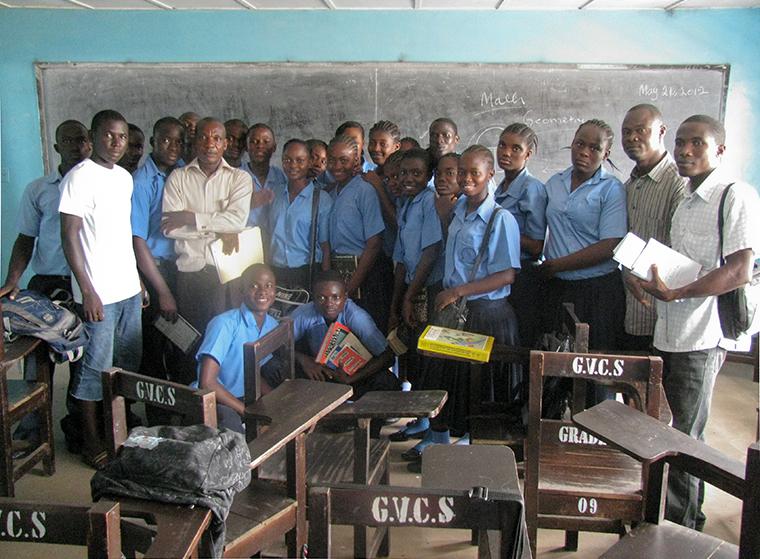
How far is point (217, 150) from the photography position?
3.12 meters

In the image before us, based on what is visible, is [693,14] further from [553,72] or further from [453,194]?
[453,194]

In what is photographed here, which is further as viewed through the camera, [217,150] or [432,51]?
[432,51]

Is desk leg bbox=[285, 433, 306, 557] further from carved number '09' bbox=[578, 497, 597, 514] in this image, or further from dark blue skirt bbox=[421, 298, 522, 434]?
dark blue skirt bbox=[421, 298, 522, 434]

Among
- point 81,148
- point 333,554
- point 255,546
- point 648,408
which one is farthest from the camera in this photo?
point 81,148

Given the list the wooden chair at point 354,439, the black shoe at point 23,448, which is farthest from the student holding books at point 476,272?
the black shoe at point 23,448

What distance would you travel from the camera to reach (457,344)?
8.00 feet

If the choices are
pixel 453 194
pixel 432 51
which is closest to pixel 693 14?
pixel 432 51

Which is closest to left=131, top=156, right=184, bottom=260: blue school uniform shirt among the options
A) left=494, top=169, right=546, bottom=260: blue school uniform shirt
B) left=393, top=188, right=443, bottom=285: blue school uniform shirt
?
left=393, top=188, right=443, bottom=285: blue school uniform shirt

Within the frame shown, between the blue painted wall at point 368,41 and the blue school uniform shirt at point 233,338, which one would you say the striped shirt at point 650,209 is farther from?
the blue painted wall at point 368,41

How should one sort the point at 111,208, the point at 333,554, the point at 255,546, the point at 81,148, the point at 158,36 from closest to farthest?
the point at 255,546, the point at 333,554, the point at 111,208, the point at 81,148, the point at 158,36

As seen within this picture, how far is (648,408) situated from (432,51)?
3367 millimetres

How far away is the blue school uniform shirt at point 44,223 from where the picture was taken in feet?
9.68

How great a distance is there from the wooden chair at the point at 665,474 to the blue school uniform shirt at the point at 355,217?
1677mm

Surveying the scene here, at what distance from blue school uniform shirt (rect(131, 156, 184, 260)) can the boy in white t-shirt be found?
25cm
